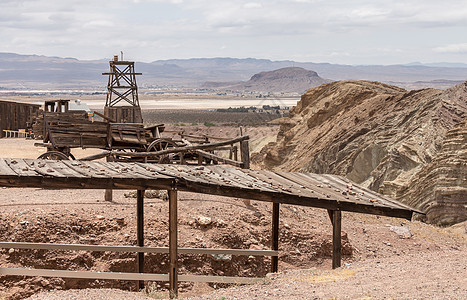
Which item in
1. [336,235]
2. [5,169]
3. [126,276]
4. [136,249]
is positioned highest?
[5,169]

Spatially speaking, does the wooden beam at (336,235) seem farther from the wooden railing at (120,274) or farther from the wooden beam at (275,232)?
the wooden beam at (275,232)

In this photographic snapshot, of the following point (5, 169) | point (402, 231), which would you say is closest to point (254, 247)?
point (402, 231)

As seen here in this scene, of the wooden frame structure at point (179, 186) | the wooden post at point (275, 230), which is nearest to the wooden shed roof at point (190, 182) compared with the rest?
the wooden frame structure at point (179, 186)

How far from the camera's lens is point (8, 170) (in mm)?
8469

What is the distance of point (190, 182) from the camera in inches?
336

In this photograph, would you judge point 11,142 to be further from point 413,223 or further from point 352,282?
point 352,282

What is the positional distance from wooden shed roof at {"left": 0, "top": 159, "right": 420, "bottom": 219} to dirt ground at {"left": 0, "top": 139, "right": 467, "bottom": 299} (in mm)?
968

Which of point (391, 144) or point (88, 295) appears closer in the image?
point (88, 295)

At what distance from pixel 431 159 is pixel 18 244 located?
549 inches

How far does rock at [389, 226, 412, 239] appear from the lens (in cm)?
1500

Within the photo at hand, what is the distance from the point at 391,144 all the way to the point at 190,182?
588 inches

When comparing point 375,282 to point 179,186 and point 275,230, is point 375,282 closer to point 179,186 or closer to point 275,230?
point 179,186

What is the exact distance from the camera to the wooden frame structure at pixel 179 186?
328 inches

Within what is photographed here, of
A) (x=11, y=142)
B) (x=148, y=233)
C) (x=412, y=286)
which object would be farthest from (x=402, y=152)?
(x=11, y=142)
